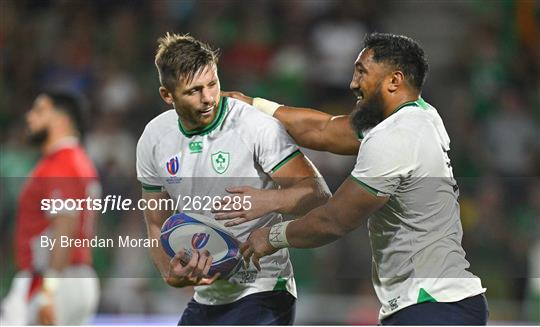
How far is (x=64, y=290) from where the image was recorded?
5.65 m

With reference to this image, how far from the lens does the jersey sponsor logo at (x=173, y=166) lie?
3.90 m

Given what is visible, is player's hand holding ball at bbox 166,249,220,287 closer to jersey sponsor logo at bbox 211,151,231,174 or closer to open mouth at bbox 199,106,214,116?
jersey sponsor logo at bbox 211,151,231,174

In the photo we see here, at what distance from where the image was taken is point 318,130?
4160mm

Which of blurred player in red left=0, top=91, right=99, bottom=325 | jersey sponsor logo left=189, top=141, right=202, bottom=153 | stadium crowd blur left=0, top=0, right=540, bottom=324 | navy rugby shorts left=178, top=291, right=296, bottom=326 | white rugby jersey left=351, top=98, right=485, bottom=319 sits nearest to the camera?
white rugby jersey left=351, top=98, right=485, bottom=319

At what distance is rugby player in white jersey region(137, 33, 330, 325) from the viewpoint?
382 cm

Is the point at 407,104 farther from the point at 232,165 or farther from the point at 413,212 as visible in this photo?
the point at 232,165

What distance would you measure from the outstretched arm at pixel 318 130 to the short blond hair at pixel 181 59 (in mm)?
288

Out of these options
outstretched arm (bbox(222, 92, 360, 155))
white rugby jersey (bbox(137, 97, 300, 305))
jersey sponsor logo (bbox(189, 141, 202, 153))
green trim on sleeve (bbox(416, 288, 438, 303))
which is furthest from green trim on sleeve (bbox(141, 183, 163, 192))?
green trim on sleeve (bbox(416, 288, 438, 303))

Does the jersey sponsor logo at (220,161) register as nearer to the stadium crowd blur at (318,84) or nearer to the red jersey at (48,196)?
the red jersey at (48,196)

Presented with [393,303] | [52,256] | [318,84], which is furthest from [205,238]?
[318,84]

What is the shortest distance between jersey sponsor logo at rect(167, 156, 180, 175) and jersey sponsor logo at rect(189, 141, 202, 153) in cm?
7

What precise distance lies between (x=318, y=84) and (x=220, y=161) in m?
4.32

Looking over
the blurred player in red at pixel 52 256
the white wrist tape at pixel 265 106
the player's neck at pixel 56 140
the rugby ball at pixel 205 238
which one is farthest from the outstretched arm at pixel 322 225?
the player's neck at pixel 56 140

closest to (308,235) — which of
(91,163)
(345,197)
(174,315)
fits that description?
(345,197)
